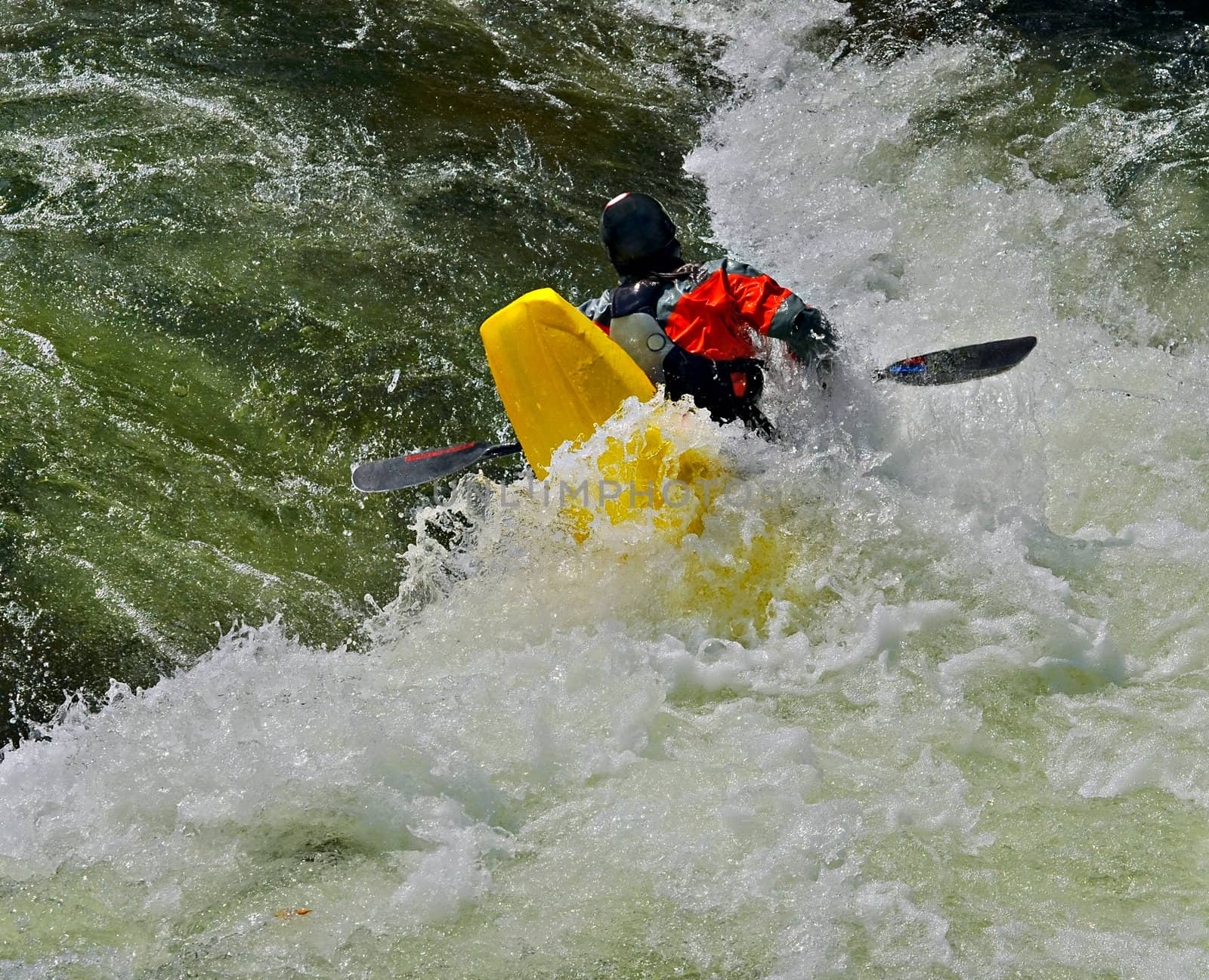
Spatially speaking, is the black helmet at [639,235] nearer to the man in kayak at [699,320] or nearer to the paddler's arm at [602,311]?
the man in kayak at [699,320]

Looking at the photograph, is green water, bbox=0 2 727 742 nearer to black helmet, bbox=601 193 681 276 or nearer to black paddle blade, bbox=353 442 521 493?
black paddle blade, bbox=353 442 521 493

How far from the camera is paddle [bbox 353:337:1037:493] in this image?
165 inches

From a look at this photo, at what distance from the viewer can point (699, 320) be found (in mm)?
4074

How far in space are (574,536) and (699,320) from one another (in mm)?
865

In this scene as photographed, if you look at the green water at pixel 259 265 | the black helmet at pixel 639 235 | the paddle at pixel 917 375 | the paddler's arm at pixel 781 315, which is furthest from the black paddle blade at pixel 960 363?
the green water at pixel 259 265

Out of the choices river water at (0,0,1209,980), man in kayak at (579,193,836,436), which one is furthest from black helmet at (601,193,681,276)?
river water at (0,0,1209,980)

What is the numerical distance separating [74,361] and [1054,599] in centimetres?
381

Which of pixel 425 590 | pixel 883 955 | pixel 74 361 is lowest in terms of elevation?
pixel 883 955

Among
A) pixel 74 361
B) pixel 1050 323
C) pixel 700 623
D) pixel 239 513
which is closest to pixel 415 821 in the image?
pixel 700 623

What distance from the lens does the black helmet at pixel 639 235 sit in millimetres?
4137

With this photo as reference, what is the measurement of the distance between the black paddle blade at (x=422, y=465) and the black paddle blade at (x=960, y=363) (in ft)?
4.51

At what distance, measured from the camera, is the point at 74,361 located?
4.87 meters

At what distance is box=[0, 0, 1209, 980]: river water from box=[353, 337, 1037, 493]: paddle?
167mm

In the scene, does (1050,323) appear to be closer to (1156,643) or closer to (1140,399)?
(1140,399)
